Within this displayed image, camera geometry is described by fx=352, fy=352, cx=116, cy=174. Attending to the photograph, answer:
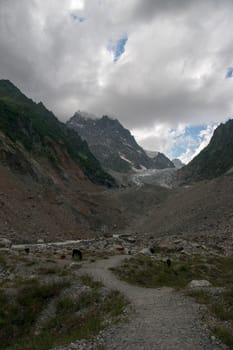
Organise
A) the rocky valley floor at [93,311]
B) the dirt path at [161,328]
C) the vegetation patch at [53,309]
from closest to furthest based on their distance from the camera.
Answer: the dirt path at [161,328] < the rocky valley floor at [93,311] < the vegetation patch at [53,309]

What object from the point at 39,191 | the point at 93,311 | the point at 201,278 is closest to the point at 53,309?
the point at 93,311

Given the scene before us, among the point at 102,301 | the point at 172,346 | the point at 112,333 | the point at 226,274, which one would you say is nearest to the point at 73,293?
the point at 102,301

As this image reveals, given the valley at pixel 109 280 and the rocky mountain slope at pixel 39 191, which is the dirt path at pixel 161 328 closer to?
the valley at pixel 109 280

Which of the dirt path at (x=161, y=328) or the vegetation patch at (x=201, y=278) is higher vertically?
the vegetation patch at (x=201, y=278)

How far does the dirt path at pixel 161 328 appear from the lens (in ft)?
43.0

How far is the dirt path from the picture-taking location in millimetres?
13117

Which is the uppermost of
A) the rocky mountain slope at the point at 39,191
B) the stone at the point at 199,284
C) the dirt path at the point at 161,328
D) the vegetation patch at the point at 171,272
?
the rocky mountain slope at the point at 39,191

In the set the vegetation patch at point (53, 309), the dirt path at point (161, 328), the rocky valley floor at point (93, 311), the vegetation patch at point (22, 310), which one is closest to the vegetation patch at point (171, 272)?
the rocky valley floor at point (93, 311)

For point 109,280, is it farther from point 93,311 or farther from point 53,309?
point 93,311

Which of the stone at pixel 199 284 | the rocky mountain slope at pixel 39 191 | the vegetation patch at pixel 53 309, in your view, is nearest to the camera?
the vegetation patch at pixel 53 309

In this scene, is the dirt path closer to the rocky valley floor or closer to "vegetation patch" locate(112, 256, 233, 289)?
the rocky valley floor

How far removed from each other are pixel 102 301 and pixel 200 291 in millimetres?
5598

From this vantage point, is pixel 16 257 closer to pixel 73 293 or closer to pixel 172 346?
pixel 73 293

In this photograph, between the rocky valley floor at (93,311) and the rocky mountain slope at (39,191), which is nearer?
the rocky valley floor at (93,311)
